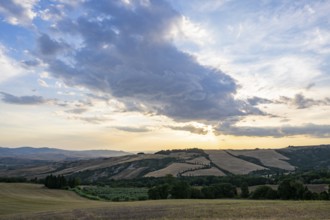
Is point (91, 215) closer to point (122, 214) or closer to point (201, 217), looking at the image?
point (122, 214)

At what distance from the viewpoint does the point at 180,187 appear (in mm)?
105625

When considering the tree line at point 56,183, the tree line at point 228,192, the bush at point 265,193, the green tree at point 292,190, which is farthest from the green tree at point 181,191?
the tree line at point 56,183

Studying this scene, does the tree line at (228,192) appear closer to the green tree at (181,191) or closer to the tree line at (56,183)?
the green tree at (181,191)

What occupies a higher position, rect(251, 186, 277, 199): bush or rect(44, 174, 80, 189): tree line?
rect(44, 174, 80, 189): tree line

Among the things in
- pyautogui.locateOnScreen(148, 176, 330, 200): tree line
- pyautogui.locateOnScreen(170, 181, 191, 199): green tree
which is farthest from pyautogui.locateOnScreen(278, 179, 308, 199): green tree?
pyautogui.locateOnScreen(170, 181, 191, 199): green tree

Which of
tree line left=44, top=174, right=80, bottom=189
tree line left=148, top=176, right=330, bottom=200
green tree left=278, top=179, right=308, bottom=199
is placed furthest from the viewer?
tree line left=44, top=174, right=80, bottom=189

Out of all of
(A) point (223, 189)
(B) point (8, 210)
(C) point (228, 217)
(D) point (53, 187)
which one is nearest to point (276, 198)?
(A) point (223, 189)

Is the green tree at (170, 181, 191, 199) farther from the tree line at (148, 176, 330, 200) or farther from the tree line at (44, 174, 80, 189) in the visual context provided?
the tree line at (44, 174, 80, 189)

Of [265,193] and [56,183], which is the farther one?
[56,183]

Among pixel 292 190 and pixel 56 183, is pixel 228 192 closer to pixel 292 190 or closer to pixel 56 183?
pixel 292 190

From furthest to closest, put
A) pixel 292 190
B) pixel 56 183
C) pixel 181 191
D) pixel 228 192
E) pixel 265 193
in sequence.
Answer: pixel 56 183, pixel 228 192, pixel 181 191, pixel 265 193, pixel 292 190

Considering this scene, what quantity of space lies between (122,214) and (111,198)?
211 feet

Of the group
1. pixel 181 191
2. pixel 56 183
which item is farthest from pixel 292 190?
pixel 56 183

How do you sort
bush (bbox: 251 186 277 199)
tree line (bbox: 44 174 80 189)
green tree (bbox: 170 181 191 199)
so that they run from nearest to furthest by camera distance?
bush (bbox: 251 186 277 199)
green tree (bbox: 170 181 191 199)
tree line (bbox: 44 174 80 189)
